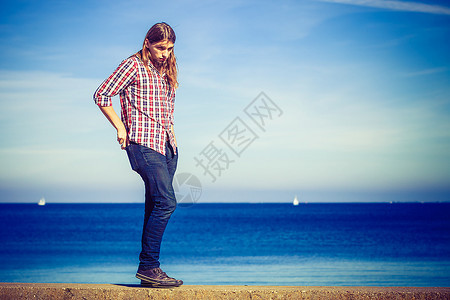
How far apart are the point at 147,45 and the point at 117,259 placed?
24667 mm

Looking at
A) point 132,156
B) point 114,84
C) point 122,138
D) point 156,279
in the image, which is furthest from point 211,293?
point 114,84

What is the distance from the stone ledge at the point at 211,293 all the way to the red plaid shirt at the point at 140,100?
3.50ft

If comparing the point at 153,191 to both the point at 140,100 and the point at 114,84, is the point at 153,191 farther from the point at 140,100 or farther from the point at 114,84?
the point at 114,84

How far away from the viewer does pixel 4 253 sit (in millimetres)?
→ 30484

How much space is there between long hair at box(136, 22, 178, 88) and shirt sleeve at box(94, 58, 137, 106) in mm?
184

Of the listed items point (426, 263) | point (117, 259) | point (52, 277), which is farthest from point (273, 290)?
point (117, 259)

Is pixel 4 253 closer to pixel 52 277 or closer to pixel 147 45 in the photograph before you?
pixel 52 277

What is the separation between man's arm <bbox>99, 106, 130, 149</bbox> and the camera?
334 centimetres

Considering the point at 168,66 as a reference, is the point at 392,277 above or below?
below

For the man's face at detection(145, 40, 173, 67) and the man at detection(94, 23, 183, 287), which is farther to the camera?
the man's face at detection(145, 40, 173, 67)

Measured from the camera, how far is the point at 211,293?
319 centimetres

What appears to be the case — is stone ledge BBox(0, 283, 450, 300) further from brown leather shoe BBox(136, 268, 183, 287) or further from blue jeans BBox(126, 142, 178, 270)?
blue jeans BBox(126, 142, 178, 270)

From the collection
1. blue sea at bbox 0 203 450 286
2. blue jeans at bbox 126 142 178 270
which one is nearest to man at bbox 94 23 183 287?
blue jeans at bbox 126 142 178 270

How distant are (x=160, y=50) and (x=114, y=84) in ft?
1.53
